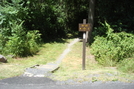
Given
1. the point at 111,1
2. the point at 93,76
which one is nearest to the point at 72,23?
the point at 111,1

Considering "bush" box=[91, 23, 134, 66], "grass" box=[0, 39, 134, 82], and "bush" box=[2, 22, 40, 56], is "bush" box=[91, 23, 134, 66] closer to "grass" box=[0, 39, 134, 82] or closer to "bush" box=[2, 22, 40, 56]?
"grass" box=[0, 39, 134, 82]

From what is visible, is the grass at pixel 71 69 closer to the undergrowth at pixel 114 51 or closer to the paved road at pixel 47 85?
the paved road at pixel 47 85

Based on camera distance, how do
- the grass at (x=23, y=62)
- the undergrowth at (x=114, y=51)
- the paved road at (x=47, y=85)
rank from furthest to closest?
the undergrowth at (x=114, y=51), the grass at (x=23, y=62), the paved road at (x=47, y=85)

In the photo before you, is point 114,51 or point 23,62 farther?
point 23,62

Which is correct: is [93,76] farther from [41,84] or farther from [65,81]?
[41,84]

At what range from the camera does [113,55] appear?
755 cm

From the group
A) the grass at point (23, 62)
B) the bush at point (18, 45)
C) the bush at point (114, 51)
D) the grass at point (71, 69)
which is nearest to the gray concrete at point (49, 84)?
the grass at point (71, 69)

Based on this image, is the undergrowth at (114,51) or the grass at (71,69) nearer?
the grass at (71,69)

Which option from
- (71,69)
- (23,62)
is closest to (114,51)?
(71,69)

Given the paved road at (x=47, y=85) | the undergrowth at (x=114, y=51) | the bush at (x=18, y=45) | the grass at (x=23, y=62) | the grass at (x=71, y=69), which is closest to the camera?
the paved road at (x=47, y=85)

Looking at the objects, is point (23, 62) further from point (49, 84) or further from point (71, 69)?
point (49, 84)

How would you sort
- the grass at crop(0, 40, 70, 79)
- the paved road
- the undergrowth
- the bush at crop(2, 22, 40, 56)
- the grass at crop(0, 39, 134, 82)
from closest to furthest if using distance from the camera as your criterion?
1. the paved road
2. the grass at crop(0, 39, 134, 82)
3. the grass at crop(0, 40, 70, 79)
4. the undergrowth
5. the bush at crop(2, 22, 40, 56)

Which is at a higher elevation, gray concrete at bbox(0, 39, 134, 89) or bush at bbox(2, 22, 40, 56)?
bush at bbox(2, 22, 40, 56)

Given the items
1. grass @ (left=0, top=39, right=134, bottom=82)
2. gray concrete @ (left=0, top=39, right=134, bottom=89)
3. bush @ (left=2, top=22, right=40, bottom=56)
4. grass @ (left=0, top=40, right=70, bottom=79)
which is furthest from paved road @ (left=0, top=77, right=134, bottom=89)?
bush @ (left=2, top=22, right=40, bottom=56)
